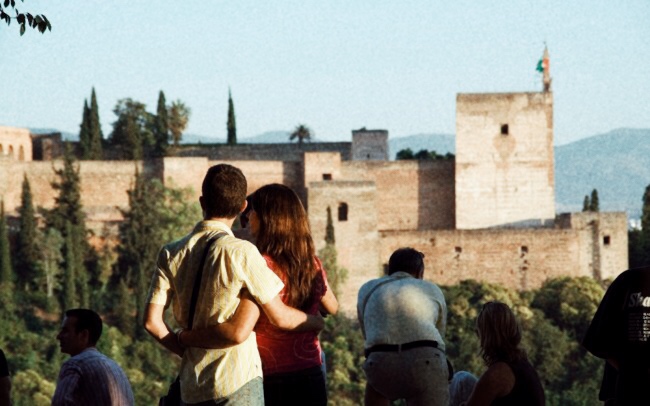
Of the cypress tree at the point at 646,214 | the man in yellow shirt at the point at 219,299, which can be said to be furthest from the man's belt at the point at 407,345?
the cypress tree at the point at 646,214

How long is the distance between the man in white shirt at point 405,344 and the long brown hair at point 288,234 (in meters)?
0.84

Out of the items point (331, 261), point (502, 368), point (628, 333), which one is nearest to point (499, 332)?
point (502, 368)

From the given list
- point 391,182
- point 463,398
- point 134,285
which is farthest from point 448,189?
point 463,398

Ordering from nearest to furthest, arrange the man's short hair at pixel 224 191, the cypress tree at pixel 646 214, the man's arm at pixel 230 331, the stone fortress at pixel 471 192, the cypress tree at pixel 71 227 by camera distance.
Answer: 1. the man's arm at pixel 230 331
2. the man's short hair at pixel 224 191
3. the cypress tree at pixel 71 227
4. the stone fortress at pixel 471 192
5. the cypress tree at pixel 646 214

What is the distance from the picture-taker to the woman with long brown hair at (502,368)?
593 centimetres

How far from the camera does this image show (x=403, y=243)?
119 feet

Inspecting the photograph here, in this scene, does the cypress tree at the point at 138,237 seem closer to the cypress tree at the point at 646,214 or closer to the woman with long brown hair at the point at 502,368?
the cypress tree at the point at 646,214

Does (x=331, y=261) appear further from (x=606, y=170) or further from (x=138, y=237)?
(x=606, y=170)

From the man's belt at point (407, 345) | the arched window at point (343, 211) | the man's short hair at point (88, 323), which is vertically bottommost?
the arched window at point (343, 211)

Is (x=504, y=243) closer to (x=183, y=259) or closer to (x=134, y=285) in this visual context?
(x=134, y=285)

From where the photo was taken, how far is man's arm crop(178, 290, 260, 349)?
546cm

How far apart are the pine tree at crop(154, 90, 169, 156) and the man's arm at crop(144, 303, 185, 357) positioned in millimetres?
36471

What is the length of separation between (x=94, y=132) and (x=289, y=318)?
36.3 m

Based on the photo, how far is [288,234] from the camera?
19.2ft
